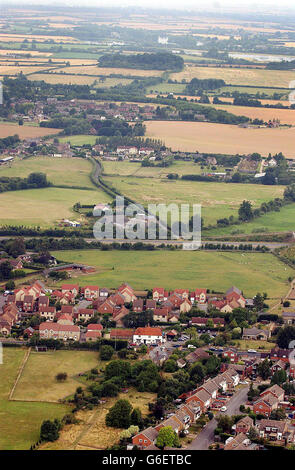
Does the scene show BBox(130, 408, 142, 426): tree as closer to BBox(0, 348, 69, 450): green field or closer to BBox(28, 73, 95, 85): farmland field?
BBox(0, 348, 69, 450): green field

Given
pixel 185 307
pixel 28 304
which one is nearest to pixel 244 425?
pixel 185 307

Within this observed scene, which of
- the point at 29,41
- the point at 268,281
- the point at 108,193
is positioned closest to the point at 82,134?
the point at 108,193

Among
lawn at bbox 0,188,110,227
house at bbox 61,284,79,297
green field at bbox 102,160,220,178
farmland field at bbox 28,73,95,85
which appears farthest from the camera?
farmland field at bbox 28,73,95,85

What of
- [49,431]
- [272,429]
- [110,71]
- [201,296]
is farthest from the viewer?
[110,71]

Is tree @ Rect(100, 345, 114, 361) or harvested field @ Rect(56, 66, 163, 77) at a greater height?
harvested field @ Rect(56, 66, 163, 77)

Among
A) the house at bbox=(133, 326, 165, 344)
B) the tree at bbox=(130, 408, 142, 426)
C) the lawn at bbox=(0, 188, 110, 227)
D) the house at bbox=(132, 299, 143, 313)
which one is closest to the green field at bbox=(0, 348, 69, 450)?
the tree at bbox=(130, 408, 142, 426)

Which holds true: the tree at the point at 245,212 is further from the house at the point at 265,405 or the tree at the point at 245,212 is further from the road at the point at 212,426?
the house at the point at 265,405

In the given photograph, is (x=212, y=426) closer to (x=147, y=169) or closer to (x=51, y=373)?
(x=51, y=373)
